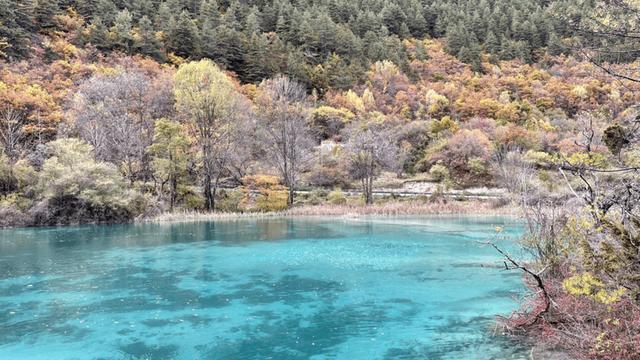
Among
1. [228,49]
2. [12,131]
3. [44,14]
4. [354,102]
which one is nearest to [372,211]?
[12,131]

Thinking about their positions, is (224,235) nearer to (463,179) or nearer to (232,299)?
(232,299)

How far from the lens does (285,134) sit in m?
48.7

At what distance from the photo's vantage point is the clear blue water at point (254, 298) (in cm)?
1156

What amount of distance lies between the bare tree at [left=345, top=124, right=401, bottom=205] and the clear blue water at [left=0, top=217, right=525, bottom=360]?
17892 millimetres

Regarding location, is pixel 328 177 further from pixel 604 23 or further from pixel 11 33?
pixel 604 23

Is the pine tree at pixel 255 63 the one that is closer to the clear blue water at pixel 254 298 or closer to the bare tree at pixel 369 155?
the bare tree at pixel 369 155

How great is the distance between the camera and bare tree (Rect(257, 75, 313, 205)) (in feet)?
159

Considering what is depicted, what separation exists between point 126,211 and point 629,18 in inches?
1478

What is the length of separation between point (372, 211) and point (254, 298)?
90.0 feet

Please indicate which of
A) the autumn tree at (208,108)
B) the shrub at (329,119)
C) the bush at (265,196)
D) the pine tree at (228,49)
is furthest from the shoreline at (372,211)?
the pine tree at (228,49)

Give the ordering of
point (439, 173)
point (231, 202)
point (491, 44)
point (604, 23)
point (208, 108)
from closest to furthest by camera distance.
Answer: point (604, 23)
point (208, 108)
point (231, 202)
point (439, 173)
point (491, 44)

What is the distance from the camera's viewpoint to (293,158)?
48.2 metres

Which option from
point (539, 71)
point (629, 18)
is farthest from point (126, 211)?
point (539, 71)

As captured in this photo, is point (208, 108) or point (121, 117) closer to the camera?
point (208, 108)
